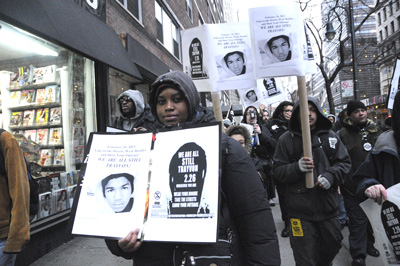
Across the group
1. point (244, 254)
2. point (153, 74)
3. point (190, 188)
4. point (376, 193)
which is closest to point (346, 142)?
point (376, 193)

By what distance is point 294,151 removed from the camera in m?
3.24

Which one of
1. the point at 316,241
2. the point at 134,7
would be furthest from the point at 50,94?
the point at 316,241

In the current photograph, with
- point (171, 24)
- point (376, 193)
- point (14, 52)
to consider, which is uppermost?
point (171, 24)

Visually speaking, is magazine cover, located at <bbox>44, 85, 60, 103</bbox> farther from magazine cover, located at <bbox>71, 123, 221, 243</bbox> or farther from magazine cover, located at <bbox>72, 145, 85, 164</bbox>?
magazine cover, located at <bbox>71, 123, 221, 243</bbox>

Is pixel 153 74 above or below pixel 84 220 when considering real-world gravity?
above

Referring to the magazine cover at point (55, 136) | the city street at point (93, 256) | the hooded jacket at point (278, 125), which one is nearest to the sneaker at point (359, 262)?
the city street at point (93, 256)

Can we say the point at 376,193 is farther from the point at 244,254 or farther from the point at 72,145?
the point at 72,145

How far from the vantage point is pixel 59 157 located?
6.18 meters

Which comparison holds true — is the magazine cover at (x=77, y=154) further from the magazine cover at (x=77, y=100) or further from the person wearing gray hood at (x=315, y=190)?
the person wearing gray hood at (x=315, y=190)

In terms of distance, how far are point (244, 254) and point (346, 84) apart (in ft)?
48.7

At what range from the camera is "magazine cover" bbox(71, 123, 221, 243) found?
4.33ft

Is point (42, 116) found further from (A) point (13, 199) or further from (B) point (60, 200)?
(A) point (13, 199)

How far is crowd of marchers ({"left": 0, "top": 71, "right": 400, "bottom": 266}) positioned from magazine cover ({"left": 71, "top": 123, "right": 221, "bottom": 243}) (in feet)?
0.11

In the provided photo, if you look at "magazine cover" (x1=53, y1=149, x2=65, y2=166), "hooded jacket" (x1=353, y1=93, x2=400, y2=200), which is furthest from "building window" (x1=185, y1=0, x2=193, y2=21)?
"hooded jacket" (x1=353, y1=93, x2=400, y2=200)
